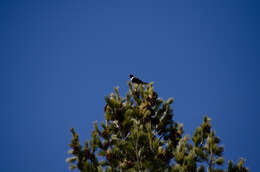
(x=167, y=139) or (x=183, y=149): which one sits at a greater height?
(x=167, y=139)

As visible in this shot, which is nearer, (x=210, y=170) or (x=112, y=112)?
(x=210, y=170)

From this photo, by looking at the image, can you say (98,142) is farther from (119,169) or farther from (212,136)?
(212,136)

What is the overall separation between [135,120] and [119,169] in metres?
1.45

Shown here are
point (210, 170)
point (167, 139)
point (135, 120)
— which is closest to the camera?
point (210, 170)

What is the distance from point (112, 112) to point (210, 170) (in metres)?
3.17

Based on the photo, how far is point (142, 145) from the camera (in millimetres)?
6426

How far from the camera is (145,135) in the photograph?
20.6 ft

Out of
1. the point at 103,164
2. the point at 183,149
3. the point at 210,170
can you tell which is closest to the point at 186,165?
the point at 183,149

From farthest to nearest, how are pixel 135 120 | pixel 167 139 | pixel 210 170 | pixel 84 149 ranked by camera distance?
pixel 167 139
pixel 135 120
pixel 210 170
pixel 84 149

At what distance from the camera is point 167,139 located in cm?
735

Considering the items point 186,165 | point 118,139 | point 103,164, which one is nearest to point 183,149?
point 186,165

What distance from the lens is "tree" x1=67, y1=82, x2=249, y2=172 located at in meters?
5.97

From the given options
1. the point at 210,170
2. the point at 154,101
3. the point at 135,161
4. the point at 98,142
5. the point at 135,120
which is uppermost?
the point at 154,101

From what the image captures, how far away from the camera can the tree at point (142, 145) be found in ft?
19.6
